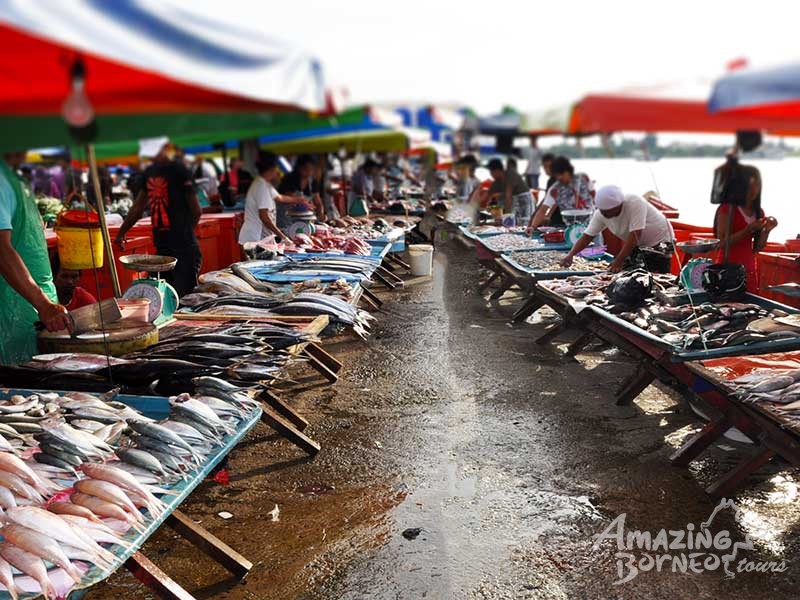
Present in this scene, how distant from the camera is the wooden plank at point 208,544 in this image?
121 inches

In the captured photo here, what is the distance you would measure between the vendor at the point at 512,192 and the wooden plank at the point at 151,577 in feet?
36.2

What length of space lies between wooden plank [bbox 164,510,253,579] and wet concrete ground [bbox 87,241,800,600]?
11 cm

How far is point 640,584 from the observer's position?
11.1 feet

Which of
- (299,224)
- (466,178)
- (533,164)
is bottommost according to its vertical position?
(466,178)

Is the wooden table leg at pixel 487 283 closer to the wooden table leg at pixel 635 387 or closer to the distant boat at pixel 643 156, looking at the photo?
Result: the wooden table leg at pixel 635 387

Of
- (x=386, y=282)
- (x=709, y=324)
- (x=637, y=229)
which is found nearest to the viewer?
(x=709, y=324)

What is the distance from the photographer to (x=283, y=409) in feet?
16.6

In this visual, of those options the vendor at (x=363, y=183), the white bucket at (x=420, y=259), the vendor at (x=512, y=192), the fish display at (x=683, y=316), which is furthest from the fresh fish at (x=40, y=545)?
the vendor at (x=363, y=183)

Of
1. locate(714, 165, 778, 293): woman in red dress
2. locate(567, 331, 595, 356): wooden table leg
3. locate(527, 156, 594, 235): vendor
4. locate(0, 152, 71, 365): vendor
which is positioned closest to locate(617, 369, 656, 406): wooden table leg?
locate(567, 331, 595, 356): wooden table leg

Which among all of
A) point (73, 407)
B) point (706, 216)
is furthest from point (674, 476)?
point (706, 216)

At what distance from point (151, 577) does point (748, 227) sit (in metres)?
6.14

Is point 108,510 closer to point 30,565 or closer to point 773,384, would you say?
point 30,565

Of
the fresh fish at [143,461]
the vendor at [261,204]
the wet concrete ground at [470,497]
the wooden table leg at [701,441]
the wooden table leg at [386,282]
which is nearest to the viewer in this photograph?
the fresh fish at [143,461]

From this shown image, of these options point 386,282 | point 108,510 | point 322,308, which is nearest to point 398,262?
point 386,282
